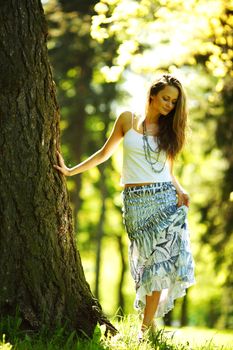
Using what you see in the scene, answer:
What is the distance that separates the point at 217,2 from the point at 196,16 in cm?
38

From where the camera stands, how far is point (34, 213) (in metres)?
4.45

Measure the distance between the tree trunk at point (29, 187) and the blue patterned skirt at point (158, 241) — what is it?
657 millimetres

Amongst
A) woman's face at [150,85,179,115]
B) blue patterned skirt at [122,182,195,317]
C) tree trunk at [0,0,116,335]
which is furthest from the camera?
woman's face at [150,85,179,115]

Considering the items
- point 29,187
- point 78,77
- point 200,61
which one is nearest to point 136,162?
point 29,187

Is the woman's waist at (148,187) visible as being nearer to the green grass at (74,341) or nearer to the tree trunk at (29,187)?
the tree trunk at (29,187)

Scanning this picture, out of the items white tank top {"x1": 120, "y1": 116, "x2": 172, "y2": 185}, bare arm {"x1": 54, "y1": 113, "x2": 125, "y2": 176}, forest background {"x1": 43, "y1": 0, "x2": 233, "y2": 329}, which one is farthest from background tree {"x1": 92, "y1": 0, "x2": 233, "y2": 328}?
white tank top {"x1": 120, "y1": 116, "x2": 172, "y2": 185}

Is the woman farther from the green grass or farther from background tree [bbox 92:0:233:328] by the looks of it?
background tree [bbox 92:0:233:328]

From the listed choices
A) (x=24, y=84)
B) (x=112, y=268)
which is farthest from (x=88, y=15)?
(x=112, y=268)

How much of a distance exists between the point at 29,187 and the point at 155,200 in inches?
43.1

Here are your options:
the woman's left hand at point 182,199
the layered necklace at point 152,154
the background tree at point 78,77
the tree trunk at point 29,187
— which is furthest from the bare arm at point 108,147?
the background tree at point 78,77

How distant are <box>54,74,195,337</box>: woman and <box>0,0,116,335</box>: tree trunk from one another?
50cm

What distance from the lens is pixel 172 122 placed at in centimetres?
518

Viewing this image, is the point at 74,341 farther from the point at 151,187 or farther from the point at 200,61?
the point at 200,61

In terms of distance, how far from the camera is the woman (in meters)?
4.96
